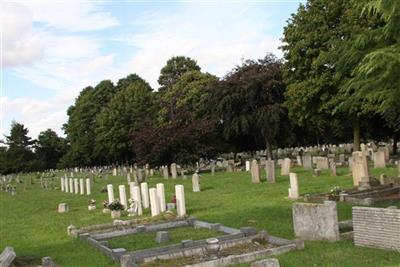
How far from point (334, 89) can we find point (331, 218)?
2479 centimetres

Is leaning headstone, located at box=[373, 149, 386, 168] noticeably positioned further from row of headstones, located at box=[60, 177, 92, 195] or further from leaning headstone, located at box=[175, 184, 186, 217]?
row of headstones, located at box=[60, 177, 92, 195]

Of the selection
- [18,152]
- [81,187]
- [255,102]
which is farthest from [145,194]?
[18,152]

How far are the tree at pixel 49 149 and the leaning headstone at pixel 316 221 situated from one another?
3677 inches

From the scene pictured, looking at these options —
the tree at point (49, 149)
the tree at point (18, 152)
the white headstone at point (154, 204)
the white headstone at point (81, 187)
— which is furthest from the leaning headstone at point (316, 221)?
the tree at point (49, 149)

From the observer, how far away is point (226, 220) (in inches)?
595

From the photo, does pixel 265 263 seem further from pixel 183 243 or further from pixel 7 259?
pixel 7 259

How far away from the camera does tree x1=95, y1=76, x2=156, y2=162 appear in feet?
216

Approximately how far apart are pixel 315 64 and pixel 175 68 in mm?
49356

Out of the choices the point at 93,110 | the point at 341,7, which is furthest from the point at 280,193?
the point at 93,110

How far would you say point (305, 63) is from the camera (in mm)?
35938

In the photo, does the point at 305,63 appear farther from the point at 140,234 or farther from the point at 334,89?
the point at 140,234

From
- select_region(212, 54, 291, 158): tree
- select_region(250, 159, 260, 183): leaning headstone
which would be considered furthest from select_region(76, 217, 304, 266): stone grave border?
select_region(212, 54, 291, 158): tree

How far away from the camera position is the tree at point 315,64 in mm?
33562

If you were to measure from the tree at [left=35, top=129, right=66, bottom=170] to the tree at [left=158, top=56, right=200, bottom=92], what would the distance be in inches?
1192
